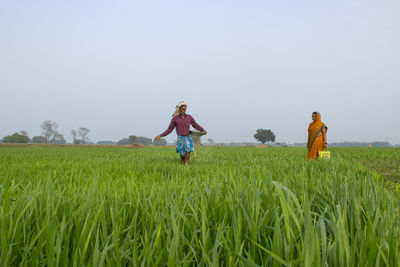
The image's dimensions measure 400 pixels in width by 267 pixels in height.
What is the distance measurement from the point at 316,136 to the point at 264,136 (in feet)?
351

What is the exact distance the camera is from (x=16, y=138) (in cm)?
8831

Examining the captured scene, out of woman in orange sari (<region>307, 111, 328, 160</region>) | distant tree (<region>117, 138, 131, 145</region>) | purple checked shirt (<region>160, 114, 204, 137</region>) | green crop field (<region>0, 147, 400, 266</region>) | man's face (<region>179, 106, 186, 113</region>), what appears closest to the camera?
green crop field (<region>0, 147, 400, 266</region>)

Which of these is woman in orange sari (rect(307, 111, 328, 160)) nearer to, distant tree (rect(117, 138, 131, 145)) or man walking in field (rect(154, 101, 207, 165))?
man walking in field (rect(154, 101, 207, 165))

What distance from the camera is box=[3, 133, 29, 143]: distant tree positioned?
285ft

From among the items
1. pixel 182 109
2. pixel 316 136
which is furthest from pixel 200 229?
pixel 316 136

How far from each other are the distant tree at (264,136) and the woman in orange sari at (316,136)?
105446 mm

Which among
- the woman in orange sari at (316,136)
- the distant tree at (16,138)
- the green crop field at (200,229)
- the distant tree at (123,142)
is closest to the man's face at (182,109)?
the green crop field at (200,229)

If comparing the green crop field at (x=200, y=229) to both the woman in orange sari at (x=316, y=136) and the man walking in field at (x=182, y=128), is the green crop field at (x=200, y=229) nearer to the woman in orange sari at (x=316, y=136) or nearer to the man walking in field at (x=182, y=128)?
the man walking in field at (x=182, y=128)

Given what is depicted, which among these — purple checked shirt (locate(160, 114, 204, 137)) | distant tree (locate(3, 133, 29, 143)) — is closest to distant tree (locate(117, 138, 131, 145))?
distant tree (locate(3, 133, 29, 143))

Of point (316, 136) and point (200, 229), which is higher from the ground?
point (316, 136)

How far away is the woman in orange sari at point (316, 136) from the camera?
26.0 ft

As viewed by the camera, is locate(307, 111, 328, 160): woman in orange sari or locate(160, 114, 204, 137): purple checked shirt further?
locate(307, 111, 328, 160): woman in orange sari

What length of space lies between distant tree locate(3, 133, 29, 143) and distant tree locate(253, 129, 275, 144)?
102356mm

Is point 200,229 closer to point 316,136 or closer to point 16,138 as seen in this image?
point 316,136
